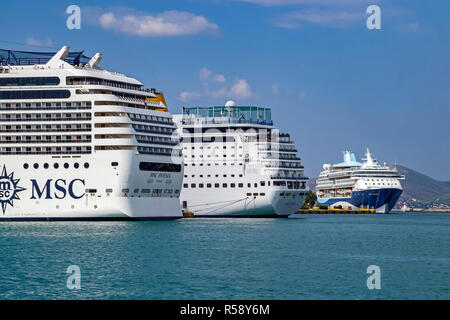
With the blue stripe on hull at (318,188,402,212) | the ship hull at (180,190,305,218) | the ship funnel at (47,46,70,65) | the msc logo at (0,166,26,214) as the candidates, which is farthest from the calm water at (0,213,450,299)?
the blue stripe on hull at (318,188,402,212)

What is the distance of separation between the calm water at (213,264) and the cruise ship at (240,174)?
126ft

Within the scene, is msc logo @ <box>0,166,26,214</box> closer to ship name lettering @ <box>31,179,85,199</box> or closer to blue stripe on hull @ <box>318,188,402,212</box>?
ship name lettering @ <box>31,179,85,199</box>

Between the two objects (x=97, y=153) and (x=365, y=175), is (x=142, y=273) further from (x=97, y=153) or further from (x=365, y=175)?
(x=365, y=175)

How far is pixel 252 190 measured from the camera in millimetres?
108562

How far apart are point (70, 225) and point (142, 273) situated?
114ft

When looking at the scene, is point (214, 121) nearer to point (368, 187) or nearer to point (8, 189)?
point (8, 189)

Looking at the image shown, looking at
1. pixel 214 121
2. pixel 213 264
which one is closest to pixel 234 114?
pixel 214 121

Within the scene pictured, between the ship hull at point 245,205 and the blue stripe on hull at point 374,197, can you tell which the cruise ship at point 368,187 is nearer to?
the blue stripe on hull at point 374,197

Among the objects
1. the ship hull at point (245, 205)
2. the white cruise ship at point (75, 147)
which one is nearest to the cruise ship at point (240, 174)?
the ship hull at point (245, 205)

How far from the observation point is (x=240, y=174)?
10969 centimetres

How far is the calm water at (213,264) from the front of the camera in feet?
117

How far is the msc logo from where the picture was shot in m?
78.1

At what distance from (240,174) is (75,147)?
3591 centimetres
